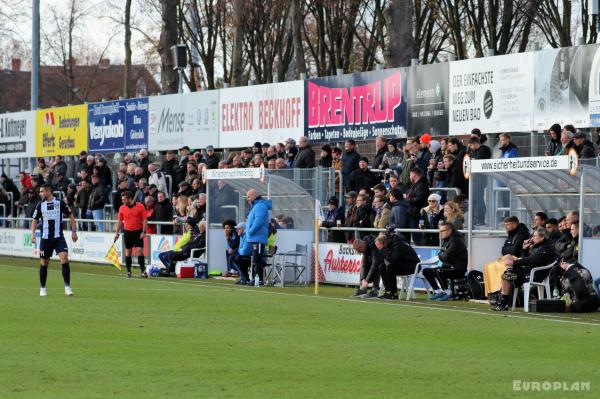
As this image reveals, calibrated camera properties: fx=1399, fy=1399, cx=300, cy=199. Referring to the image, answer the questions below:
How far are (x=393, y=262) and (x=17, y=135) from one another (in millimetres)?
27198

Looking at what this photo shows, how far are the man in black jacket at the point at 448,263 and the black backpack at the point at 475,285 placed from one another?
216 millimetres

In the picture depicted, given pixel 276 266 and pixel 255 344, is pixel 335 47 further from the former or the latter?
pixel 255 344

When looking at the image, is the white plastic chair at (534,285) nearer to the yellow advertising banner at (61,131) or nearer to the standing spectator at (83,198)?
the standing spectator at (83,198)

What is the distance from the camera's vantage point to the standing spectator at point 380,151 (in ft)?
94.5

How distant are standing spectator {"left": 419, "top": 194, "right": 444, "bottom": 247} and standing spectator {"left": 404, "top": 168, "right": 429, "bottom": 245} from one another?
0.67ft

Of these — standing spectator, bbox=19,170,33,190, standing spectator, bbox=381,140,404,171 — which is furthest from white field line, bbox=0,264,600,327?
standing spectator, bbox=19,170,33,190

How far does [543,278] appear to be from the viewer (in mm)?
21969

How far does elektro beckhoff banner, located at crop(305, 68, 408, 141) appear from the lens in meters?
30.7

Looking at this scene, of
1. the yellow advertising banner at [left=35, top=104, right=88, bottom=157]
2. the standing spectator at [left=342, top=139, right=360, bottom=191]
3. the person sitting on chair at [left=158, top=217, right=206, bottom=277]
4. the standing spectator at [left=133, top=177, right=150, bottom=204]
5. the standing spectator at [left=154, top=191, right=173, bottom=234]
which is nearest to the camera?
the standing spectator at [left=342, top=139, right=360, bottom=191]

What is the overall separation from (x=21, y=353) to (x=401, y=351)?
4.06m

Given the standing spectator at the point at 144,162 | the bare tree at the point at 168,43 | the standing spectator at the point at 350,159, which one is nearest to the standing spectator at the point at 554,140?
the standing spectator at the point at 350,159

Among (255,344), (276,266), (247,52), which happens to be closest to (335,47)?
(247,52)

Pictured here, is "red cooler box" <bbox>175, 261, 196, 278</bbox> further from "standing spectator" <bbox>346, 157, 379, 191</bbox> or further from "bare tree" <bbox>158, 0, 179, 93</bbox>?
"bare tree" <bbox>158, 0, 179, 93</bbox>

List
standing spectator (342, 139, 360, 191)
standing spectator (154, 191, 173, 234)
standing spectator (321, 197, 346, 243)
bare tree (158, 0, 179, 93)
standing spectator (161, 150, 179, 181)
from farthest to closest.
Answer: bare tree (158, 0, 179, 93), standing spectator (161, 150, 179, 181), standing spectator (154, 191, 173, 234), standing spectator (321, 197, 346, 243), standing spectator (342, 139, 360, 191)
